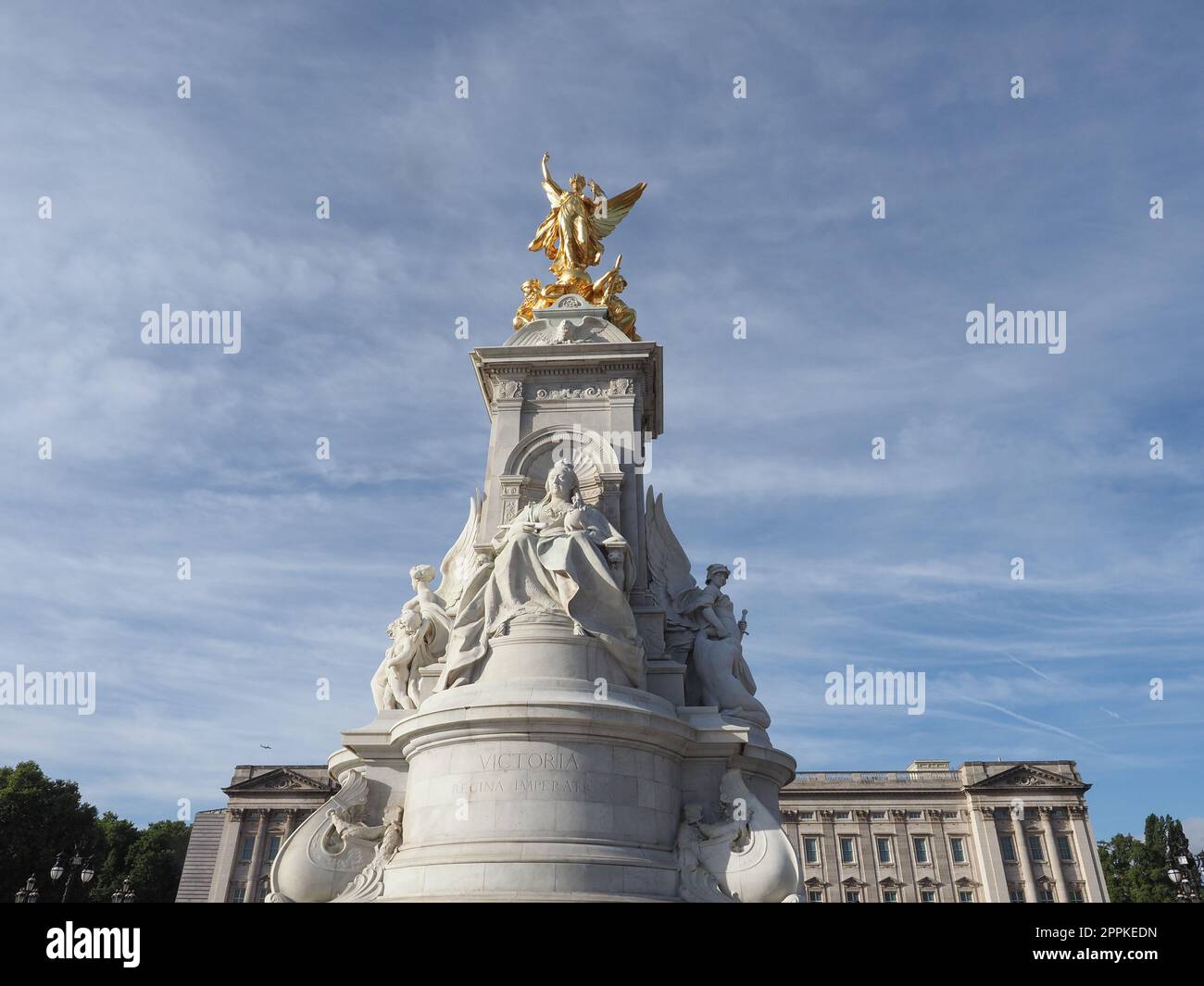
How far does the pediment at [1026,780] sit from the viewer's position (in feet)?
203

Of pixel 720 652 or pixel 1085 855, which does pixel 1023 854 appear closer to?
pixel 1085 855

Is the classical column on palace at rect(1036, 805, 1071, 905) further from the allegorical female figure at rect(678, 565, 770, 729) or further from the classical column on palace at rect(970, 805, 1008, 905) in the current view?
the allegorical female figure at rect(678, 565, 770, 729)

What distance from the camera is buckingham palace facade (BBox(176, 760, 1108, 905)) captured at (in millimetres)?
58438

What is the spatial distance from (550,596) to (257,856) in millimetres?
50179

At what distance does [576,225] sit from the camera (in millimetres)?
20047

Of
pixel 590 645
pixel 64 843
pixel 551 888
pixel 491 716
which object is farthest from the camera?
pixel 64 843

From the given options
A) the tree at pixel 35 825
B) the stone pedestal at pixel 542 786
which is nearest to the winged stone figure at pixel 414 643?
the stone pedestal at pixel 542 786

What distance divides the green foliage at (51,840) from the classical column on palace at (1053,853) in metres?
58.1

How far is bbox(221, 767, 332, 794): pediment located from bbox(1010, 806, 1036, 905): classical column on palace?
46312 mm

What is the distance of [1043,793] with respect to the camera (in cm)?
6241

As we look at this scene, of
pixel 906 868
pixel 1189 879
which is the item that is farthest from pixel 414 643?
pixel 906 868
